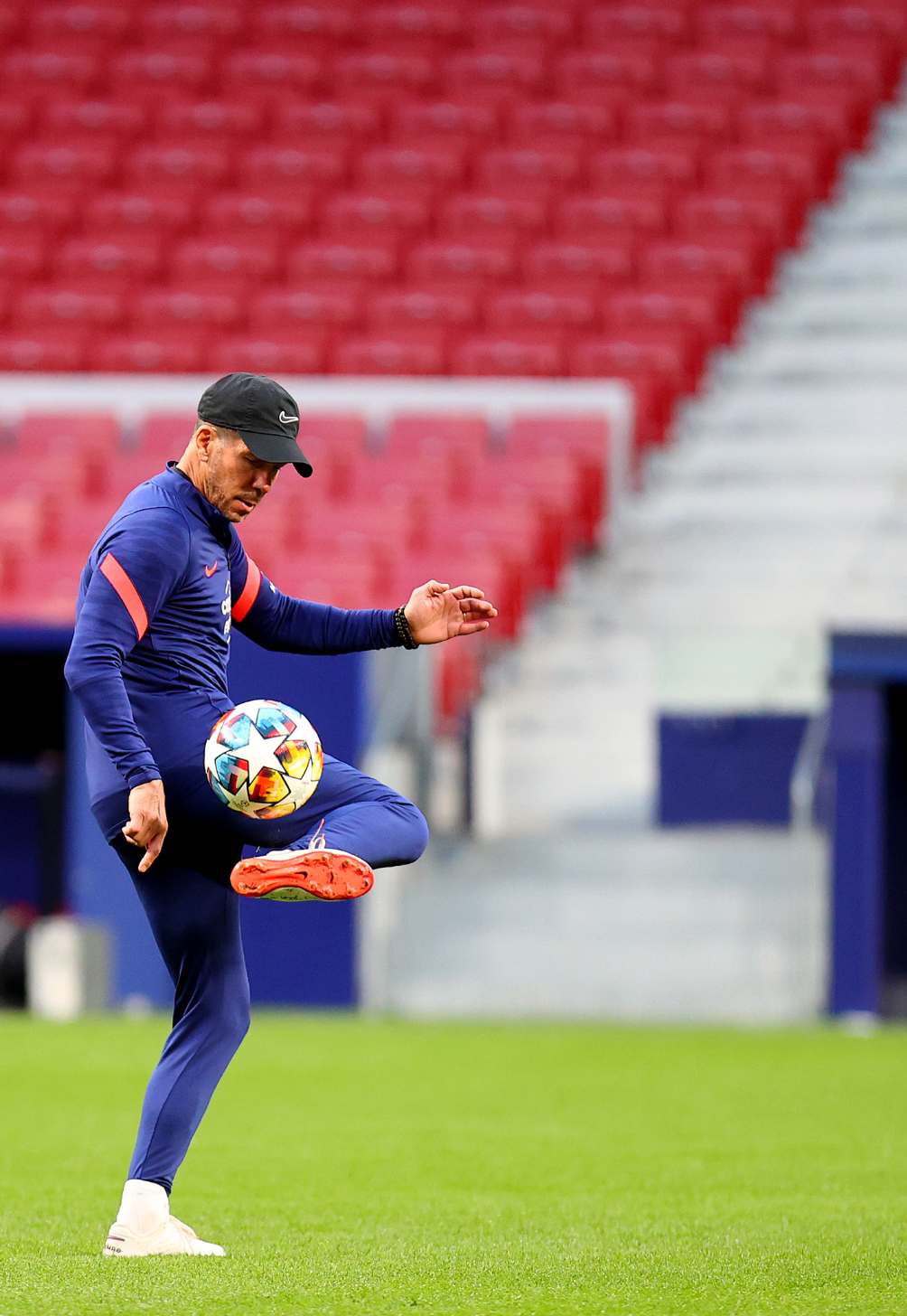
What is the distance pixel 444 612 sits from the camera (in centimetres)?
528

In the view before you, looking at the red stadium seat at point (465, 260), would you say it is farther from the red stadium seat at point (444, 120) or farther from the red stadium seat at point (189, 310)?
the red stadium seat at point (444, 120)

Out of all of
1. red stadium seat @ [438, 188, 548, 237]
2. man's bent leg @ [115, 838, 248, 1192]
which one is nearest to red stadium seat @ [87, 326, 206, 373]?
red stadium seat @ [438, 188, 548, 237]

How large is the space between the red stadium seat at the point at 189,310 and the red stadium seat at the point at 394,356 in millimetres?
1139

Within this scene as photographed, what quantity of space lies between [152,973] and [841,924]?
11.7ft

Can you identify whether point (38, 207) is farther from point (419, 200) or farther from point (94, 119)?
point (419, 200)

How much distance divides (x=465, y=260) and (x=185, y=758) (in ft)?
44.8

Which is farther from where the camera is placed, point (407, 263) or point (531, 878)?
point (407, 263)

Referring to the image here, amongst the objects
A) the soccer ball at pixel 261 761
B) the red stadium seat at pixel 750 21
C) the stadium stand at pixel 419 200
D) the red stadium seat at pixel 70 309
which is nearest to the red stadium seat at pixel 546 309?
the stadium stand at pixel 419 200

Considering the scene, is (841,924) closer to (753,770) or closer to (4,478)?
(753,770)

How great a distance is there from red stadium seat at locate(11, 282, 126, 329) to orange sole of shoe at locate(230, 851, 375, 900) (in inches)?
544

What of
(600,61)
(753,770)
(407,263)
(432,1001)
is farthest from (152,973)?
(600,61)

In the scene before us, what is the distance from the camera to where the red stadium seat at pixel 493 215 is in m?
18.5

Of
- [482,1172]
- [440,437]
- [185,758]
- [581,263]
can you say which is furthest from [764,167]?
[185,758]

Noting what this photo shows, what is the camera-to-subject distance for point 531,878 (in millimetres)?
13008
